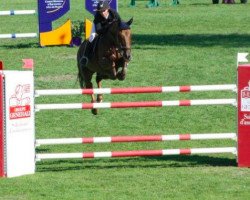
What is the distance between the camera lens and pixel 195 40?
33562 mm

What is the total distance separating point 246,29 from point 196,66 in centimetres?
1089

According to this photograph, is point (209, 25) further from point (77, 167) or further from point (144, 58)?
point (77, 167)

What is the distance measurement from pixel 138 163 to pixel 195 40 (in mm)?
19460

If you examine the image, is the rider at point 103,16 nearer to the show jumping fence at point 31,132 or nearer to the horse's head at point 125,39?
the horse's head at point 125,39

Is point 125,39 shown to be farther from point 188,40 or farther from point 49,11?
point 188,40

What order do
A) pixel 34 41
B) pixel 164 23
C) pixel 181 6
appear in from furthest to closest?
pixel 181 6 → pixel 164 23 → pixel 34 41

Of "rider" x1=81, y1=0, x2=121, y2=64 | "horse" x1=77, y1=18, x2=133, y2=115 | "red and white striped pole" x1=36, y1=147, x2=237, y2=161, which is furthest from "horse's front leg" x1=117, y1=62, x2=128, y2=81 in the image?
"red and white striped pole" x1=36, y1=147, x2=237, y2=161

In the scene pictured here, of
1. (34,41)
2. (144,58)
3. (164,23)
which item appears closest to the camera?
(144,58)

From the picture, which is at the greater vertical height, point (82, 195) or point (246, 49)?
point (82, 195)

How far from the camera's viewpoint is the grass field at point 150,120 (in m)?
12.5

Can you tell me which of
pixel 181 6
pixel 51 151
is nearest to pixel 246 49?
pixel 51 151

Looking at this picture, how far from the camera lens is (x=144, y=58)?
2889 centimetres

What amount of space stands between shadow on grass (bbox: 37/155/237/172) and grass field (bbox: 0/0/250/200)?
14 mm

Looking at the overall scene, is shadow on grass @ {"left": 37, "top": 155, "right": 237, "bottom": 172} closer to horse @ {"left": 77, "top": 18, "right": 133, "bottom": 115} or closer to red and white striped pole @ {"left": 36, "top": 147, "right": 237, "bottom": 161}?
red and white striped pole @ {"left": 36, "top": 147, "right": 237, "bottom": 161}
